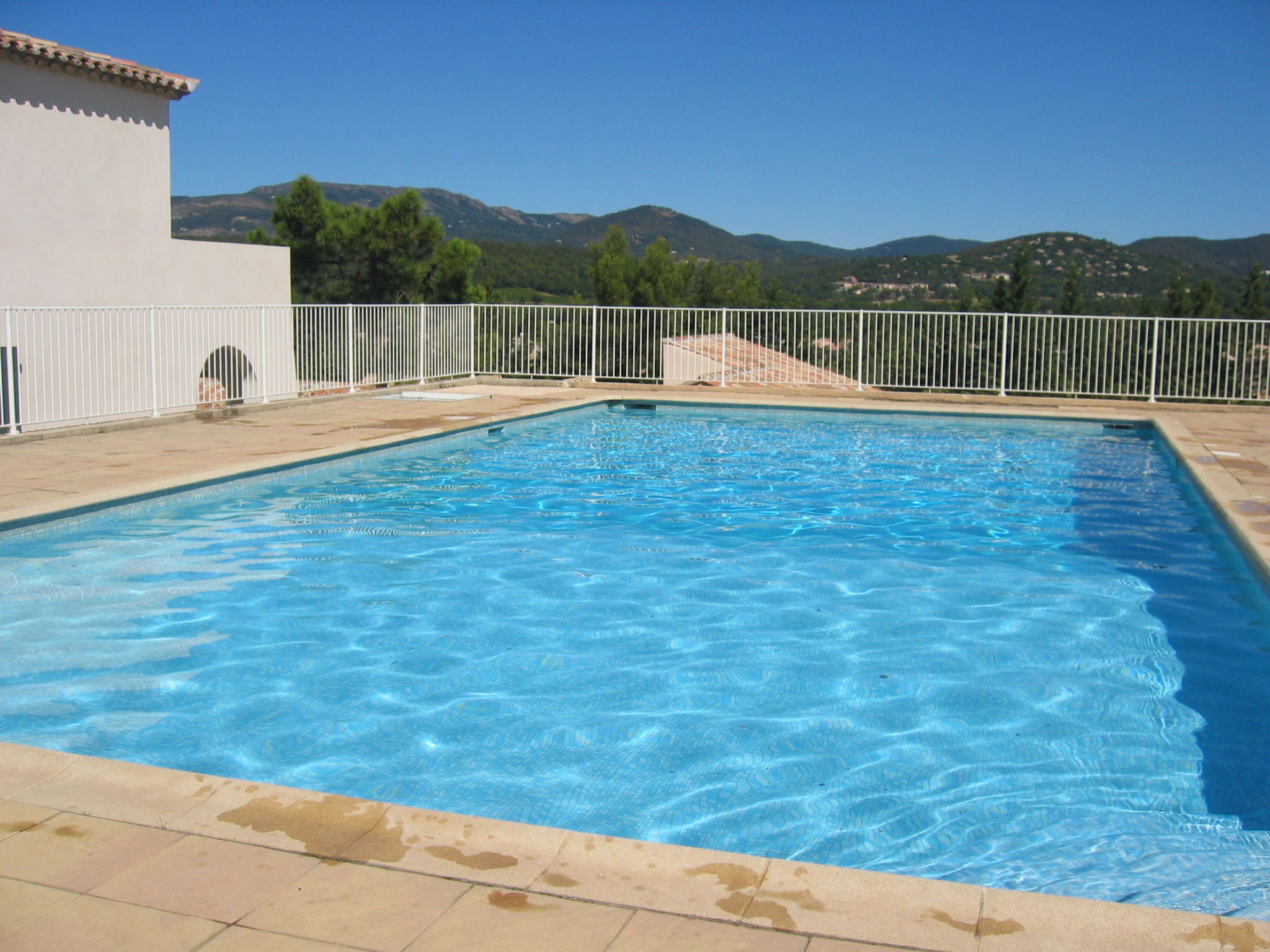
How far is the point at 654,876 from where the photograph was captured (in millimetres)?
2629

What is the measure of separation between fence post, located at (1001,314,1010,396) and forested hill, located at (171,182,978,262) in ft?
134

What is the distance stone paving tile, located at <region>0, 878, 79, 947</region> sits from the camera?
2346 mm

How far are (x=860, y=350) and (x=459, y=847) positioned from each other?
15.9 metres

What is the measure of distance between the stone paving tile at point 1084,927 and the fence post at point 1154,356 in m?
15.5

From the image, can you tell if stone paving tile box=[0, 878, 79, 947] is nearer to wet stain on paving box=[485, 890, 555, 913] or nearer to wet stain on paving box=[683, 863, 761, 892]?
wet stain on paving box=[485, 890, 555, 913]

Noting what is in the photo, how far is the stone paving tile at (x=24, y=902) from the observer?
7.70 feet

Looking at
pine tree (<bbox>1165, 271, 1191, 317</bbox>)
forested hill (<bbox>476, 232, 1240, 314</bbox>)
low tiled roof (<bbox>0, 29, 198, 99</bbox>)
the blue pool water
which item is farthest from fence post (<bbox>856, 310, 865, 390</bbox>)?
pine tree (<bbox>1165, 271, 1191, 317</bbox>)

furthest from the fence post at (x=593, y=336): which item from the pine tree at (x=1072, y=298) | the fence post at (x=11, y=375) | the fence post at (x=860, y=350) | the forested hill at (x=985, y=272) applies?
the pine tree at (x=1072, y=298)

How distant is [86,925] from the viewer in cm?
234

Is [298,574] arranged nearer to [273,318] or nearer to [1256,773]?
[1256,773]

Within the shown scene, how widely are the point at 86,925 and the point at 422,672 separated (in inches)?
106

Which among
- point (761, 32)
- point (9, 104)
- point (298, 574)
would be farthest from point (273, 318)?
point (761, 32)

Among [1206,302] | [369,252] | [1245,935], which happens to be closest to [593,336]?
[369,252]

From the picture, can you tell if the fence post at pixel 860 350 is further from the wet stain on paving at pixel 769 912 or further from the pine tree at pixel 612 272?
the wet stain on paving at pixel 769 912
